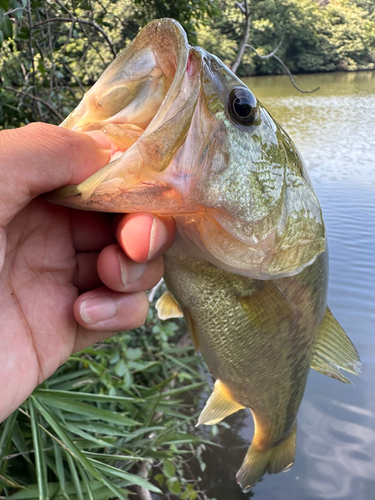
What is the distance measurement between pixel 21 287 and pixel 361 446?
277 cm

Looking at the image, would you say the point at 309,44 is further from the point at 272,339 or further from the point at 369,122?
the point at 272,339

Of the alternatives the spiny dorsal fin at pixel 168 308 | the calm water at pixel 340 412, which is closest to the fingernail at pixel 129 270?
the spiny dorsal fin at pixel 168 308

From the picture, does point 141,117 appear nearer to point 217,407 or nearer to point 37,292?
point 37,292

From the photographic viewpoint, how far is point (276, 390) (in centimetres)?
157

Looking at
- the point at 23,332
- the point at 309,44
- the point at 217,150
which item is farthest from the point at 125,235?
the point at 309,44

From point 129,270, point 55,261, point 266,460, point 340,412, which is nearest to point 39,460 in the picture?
point 55,261

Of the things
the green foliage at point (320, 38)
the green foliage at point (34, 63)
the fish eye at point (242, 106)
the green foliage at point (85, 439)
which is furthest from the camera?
the green foliage at point (320, 38)

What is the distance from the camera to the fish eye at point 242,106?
86cm

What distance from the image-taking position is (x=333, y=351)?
1476mm

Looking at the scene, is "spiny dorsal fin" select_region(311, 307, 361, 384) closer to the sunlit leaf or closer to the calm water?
the sunlit leaf

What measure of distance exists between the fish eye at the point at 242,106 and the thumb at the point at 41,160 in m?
0.33

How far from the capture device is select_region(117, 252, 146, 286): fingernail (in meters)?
1.06

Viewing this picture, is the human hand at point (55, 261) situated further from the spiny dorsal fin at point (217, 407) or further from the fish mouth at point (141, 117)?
the spiny dorsal fin at point (217, 407)

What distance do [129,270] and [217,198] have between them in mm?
382
